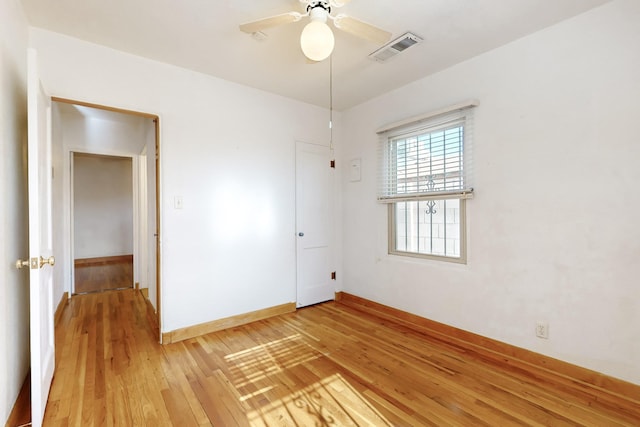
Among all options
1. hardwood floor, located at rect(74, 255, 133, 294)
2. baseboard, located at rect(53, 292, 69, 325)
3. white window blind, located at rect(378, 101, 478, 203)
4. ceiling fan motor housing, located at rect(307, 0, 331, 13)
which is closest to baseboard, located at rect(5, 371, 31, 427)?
Answer: baseboard, located at rect(53, 292, 69, 325)

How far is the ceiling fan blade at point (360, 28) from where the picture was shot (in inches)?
66.9

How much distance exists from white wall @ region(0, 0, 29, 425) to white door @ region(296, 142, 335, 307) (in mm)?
2468

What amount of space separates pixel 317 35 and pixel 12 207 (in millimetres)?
2058

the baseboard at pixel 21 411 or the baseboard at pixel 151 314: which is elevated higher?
the baseboard at pixel 21 411

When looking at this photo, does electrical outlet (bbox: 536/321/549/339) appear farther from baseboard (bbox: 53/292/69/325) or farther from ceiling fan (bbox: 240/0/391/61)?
baseboard (bbox: 53/292/69/325)

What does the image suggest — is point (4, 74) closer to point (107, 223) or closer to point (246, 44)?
point (246, 44)

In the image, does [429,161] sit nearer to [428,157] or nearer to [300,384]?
[428,157]

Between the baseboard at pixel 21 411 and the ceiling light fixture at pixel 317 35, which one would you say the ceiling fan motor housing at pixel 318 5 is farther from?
the baseboard at pixel 21 411

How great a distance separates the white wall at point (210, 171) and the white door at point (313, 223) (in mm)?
117

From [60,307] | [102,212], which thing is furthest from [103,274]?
[60,307]

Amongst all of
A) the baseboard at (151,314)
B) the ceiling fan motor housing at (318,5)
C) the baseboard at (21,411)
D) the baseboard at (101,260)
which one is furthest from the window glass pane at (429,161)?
the baseboard at (101,260)

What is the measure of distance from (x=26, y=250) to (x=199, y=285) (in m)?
1.35

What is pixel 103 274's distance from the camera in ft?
18.3

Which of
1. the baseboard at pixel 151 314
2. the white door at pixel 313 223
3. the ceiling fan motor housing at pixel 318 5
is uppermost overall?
the ceiling fan motor housing at pixel 318 5
